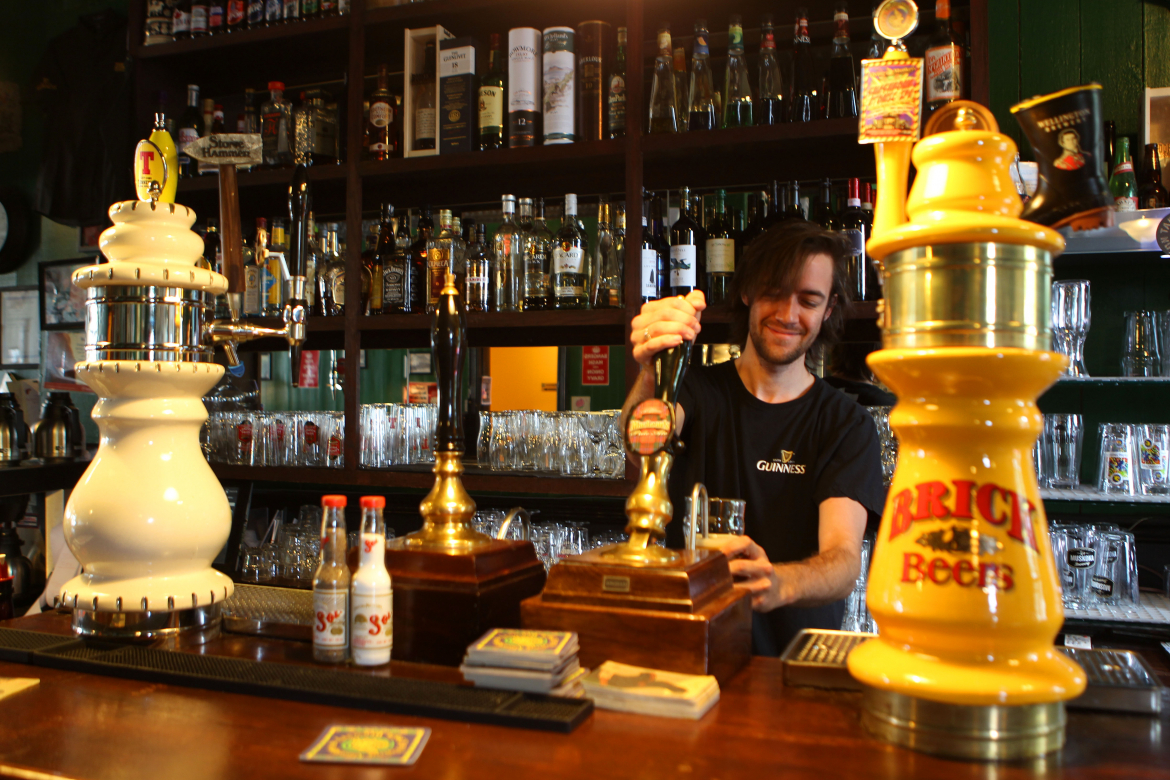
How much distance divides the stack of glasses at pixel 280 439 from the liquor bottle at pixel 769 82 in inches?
60.0

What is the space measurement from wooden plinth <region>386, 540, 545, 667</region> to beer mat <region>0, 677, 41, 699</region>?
353 mm

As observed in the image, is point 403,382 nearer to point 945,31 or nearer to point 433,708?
point 945,31

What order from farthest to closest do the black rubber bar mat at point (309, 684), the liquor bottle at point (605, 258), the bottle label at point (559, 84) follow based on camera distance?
1. the liquor bottle at point (605, 258)
2. the bottle label at point (559, 84)
3. the black rubber bar mat at point (309, 684)

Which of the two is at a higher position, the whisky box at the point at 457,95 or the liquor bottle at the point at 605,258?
the whisky box at the point at 457,95

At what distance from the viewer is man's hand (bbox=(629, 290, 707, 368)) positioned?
976 millimetres

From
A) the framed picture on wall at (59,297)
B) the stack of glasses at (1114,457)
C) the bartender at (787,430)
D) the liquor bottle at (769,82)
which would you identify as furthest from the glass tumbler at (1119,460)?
the framed picture on wall at (59,297)

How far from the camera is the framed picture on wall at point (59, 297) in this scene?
422 centimetres

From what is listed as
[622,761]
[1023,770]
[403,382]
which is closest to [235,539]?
[403,382]

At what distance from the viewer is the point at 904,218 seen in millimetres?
698

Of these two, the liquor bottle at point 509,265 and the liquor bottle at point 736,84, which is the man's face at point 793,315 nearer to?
the liquor bottle at point 736,84

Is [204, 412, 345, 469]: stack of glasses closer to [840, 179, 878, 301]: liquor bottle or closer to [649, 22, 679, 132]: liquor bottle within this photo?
[649, 22, 679, 132]: liquor bottle

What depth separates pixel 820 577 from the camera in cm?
161

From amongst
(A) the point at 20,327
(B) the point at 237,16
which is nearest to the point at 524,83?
(B) the point at 237,16

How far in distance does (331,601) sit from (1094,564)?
2.14m
